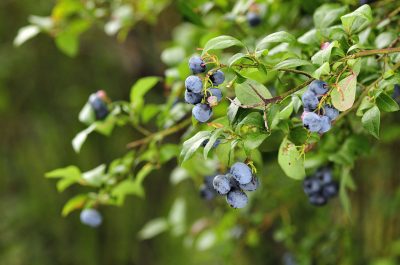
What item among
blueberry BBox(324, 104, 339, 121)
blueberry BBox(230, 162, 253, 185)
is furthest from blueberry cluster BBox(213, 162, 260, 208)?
blueberry BBox(324, 104, 339, 121)

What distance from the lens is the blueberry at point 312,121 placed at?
2.07 ft

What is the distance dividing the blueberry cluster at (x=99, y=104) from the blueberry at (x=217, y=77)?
1.18 feet

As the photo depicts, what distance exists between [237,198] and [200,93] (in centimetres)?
12

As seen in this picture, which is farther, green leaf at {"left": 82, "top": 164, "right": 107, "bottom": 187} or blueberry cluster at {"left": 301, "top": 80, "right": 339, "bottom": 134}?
green leaf at {"left": 82, "top": 164, "right": 107, "bottom": 187}

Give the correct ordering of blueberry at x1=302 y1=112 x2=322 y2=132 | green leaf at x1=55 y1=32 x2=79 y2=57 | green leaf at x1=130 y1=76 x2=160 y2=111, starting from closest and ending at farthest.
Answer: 1. blueberry at x1=302 y1=112 x2=322 y2=132
2. green leaf at x1=130 y1=76 x2=160 y2=111
3. green leaf at x1=55 y1=32 x2=79 y2=57

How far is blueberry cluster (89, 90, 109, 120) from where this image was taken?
988 mm

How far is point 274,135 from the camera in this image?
33.1 inches

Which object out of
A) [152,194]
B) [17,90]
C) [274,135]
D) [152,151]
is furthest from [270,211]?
[17,90]

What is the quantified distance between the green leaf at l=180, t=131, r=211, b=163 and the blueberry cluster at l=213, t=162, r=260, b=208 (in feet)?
0.15

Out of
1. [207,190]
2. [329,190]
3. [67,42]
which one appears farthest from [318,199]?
[67,42]

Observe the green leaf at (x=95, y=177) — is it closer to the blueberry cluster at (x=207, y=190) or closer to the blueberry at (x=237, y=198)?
→ the blueberry cluster at (x=207, y=190)

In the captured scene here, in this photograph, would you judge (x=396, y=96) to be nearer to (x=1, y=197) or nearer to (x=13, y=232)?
(x=13, y=232)

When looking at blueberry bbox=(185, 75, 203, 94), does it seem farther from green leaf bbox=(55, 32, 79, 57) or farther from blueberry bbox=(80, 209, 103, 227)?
green leaf bbox=(55, 32, 79, 57)

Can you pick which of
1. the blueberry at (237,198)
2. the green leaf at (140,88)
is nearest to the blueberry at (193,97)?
the blueberry at (237,198)
